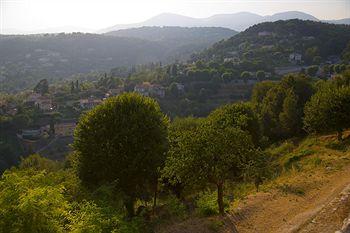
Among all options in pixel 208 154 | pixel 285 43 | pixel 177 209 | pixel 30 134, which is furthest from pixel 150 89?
pixel 208 154

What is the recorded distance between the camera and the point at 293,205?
15.4 metres

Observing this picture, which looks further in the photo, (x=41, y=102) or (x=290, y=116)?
(x=41, y=102)

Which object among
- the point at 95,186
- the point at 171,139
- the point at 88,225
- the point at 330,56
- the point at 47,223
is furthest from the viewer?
the point at 330,56

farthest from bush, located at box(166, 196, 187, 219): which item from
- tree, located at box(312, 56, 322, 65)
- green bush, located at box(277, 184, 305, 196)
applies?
tree, located at box(312, 56, 322, 65)

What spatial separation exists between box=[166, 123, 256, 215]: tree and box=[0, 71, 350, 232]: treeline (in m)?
0.04

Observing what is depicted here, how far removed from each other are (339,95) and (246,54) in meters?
89.6

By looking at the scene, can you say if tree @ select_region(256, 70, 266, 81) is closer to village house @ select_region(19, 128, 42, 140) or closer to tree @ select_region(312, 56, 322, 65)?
tree @ select_region(312, 56, 322, 65)

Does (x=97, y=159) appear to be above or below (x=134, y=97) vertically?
below

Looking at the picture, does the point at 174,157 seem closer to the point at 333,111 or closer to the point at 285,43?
the point at 333,111

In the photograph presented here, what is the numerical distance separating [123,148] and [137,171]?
4.39 feet

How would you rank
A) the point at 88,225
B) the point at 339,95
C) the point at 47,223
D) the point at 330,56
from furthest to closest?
the point at 330,56 < the point at 339,95 < the point at 88,225 < the point at 47,223

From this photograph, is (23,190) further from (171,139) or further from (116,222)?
(171,139)

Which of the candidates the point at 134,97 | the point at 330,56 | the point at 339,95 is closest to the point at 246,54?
the point at 330,56

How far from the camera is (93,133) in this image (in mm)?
20500
